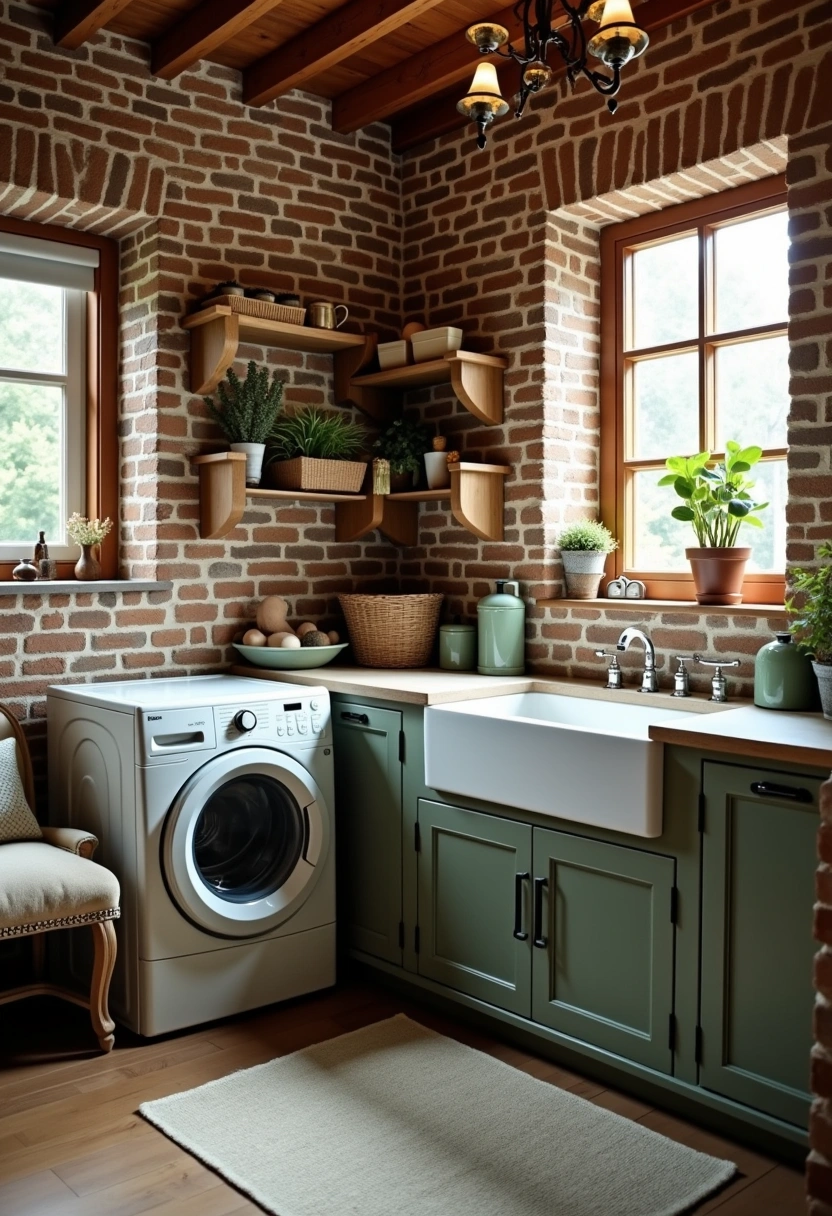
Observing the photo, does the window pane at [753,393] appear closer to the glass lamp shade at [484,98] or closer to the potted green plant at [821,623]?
the potted green plant at [821,623]

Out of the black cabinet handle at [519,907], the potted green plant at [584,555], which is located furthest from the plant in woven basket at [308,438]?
the black cabinet handle at [519,907]

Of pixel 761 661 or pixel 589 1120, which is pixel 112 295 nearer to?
pixel 761 661

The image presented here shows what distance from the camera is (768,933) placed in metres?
2.34

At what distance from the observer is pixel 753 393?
3328mm

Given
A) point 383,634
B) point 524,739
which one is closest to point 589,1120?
point 524,739

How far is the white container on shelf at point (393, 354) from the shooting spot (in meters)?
3.90

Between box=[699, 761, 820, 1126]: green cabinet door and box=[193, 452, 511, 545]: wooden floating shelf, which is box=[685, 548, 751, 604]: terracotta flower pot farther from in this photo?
box=[699, 761, 820, 1126]: green cabinet door

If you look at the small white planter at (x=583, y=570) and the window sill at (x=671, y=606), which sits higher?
the small white planter at (x=583, y=570)

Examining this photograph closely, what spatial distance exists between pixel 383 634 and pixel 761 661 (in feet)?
4.70

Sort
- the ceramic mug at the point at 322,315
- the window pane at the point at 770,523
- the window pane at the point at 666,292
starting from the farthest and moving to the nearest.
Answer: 1. the ceramic mug at the point at 322,315
2. the window pane at the point at 666,292
3. the window pane at the point at 770,523

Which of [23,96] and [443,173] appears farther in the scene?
[443,173]

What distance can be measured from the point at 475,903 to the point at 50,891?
1.15m

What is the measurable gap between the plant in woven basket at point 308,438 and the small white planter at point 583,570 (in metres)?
0.91

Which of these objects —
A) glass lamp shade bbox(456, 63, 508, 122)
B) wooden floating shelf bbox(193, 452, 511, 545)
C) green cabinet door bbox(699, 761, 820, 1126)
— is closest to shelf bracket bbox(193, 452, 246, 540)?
wooden floating shelf bbox(193, 452, 511, 545)
